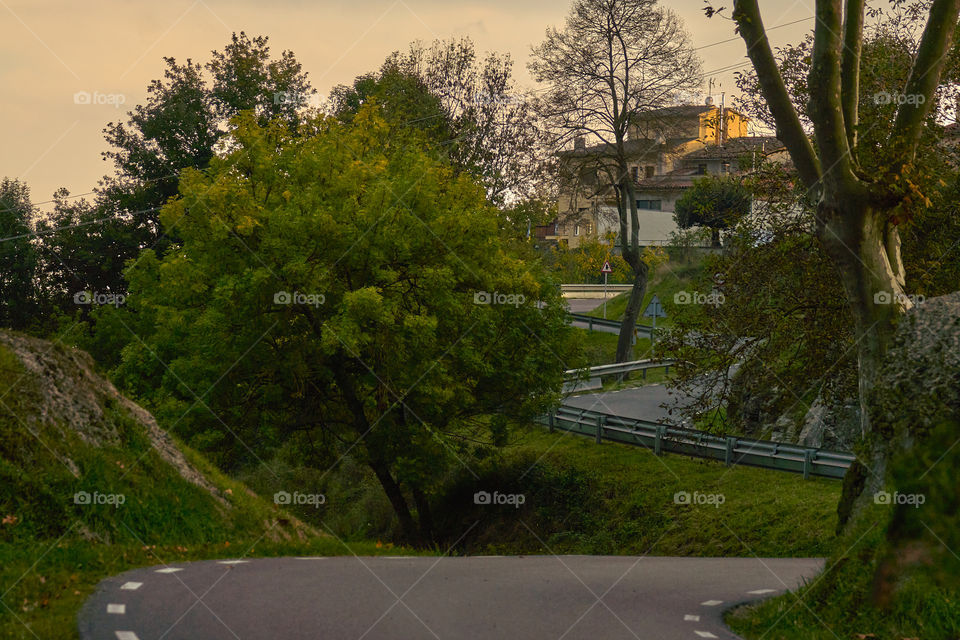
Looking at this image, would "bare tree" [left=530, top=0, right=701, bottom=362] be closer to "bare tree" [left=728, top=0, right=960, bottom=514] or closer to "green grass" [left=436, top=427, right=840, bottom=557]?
"green grass" [left=436, top=427, right=840, bottom=557]

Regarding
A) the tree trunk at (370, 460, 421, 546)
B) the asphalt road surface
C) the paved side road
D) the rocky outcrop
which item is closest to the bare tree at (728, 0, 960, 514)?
the paved side road

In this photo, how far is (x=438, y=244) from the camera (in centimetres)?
2370

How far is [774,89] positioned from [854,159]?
142cm

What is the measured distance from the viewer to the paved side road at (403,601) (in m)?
8.12

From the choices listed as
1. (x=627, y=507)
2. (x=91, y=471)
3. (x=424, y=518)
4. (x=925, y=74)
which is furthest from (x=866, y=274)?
(x=424, y=518)

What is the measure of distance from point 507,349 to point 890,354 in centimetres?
1660

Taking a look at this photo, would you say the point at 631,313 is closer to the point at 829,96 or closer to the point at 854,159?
the point at 854,159

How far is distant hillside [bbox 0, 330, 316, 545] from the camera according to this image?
11969 millimetres

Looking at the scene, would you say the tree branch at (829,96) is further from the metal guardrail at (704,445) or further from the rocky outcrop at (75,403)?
the rocky outcrop at (75,403)

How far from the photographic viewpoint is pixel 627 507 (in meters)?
24.6

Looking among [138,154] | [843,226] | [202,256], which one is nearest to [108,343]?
[138,154]

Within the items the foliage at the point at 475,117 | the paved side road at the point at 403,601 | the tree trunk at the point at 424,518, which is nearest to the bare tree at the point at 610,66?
the foliage at the point at 475,117

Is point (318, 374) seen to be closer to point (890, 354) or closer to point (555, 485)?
point (555, 485)

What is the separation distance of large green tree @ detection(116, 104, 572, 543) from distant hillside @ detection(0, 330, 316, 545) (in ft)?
20.8
